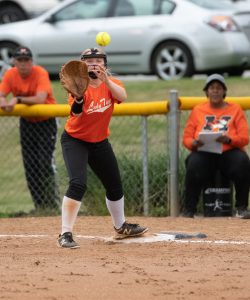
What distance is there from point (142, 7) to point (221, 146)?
6.84 m

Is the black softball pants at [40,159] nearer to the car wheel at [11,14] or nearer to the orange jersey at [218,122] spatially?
the orange jersey at [218,122]

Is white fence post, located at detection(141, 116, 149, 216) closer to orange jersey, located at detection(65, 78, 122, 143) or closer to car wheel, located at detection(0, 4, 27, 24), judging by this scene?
orange jersey, located at detection(65, 78, 122, 143)

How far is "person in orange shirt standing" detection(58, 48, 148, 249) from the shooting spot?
9.29m

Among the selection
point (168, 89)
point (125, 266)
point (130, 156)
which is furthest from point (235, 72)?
point (125, 266)

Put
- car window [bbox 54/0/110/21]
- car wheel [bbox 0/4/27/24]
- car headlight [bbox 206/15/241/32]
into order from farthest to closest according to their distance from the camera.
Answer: car wheel [bbox 0/4/27/24] → car window [bbox 54/0/110/21] → car headlight [bbox 206/15/241/32]

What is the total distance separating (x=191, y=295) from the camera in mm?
7387

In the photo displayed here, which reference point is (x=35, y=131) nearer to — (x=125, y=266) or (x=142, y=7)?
(x=125, y=266)

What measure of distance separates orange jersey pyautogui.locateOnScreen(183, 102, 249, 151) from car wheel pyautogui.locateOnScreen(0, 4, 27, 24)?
386 inches

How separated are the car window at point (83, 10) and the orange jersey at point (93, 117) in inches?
347

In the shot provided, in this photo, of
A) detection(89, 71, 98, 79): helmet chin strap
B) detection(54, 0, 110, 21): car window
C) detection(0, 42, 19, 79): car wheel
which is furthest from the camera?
detection(0, 42, 19, 79): car wheel

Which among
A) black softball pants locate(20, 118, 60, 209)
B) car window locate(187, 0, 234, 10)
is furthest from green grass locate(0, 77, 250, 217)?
car window locate(187, 0, 234, 10)

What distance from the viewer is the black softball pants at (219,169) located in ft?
37.3

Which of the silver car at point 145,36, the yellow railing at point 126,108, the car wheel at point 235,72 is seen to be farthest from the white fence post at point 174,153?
the car wheel at point 235,72

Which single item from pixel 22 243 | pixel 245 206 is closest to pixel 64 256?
pixel 22 243
